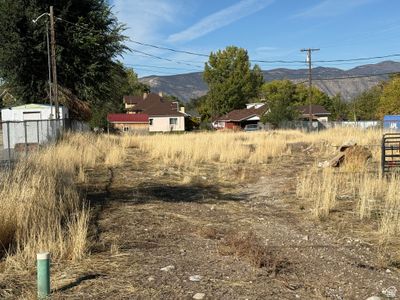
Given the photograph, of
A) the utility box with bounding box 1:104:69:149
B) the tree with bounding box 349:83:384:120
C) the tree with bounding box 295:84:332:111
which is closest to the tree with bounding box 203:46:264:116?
the tree with bounding box 295:84:332:111

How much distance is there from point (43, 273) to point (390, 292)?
11.7 ft

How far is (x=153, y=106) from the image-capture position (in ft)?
305

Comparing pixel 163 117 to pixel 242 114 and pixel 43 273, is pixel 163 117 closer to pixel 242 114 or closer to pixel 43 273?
pixel 242 114

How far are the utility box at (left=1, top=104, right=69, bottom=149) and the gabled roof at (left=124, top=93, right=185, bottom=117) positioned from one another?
188 feet

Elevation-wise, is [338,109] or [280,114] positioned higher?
[338,109]

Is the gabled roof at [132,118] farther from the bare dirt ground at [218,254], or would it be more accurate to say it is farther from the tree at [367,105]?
the bare dirt ground at [218,254]

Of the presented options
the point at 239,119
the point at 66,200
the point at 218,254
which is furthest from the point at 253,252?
the point at 239,119

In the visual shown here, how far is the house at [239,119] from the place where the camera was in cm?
8523

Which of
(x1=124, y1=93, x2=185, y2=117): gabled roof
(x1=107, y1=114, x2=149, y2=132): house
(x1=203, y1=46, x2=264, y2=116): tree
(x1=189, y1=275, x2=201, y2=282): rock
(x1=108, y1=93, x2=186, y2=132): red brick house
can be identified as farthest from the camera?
(x1=203, y1=46, x2=264, y2=116): tree

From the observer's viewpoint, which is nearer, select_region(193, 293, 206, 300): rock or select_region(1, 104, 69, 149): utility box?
select_region(193, 293, 206, 300): rock

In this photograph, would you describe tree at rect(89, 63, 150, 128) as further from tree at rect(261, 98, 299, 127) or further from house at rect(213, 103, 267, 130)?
tree at rect(261, 98, 299, 127)

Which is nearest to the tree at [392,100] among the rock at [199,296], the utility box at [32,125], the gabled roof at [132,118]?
the gabled roof at [132,118]

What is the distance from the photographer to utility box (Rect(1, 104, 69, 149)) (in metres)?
22.2

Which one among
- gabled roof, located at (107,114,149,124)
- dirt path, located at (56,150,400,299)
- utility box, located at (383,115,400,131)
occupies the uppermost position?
gabled roof, located at (107,114,149,124)
